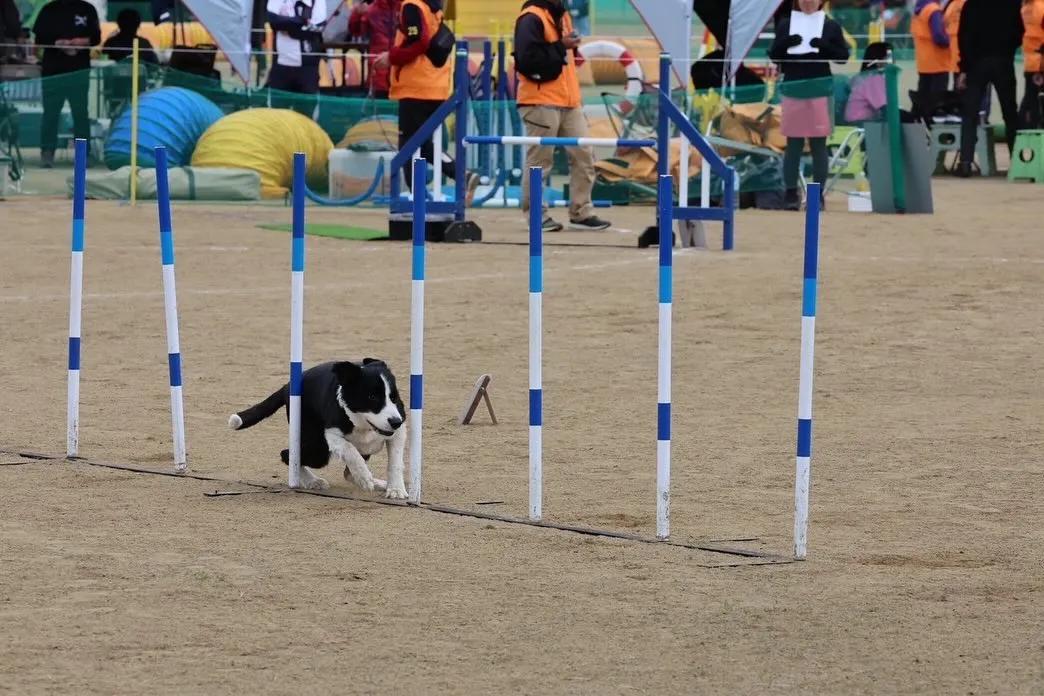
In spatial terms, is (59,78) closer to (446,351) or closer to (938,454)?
(446,351)

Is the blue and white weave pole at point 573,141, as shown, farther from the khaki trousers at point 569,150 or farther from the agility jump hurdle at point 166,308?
the agility jump hurdle at point 166,308

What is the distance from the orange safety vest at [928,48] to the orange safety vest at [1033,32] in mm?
1453

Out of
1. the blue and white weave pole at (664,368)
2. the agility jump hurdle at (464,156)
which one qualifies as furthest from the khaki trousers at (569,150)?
the blue and white weave pole at (664,368)

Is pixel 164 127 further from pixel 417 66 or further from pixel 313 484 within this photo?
pixel 313 484

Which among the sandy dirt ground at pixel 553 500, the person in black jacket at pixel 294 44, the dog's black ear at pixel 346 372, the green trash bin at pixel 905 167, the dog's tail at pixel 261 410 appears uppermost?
the person in black jacket at pixel 294 44

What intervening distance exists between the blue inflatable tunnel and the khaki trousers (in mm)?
4502

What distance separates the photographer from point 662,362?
23.2ft

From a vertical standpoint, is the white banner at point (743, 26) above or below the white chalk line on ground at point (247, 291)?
above

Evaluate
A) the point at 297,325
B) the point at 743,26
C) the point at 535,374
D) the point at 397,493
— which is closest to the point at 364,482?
the point at 397,493

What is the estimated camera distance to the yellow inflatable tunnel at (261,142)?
72.1ft

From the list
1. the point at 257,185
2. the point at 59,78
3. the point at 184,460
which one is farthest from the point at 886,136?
the point at 184,460

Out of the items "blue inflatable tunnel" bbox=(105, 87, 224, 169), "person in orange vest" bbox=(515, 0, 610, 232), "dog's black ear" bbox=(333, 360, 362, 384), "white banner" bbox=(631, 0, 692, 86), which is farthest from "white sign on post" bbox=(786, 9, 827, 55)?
"dog's black ear" bbox=(333, 360, 362, 384)

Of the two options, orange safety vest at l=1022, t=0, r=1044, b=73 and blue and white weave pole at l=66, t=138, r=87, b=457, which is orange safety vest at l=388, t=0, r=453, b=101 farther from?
blue and white weave pole at l=66, t=138, r=87, b=457

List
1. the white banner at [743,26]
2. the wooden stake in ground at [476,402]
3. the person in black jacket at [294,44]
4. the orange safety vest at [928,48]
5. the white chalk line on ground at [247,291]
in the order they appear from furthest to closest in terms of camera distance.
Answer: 1. the orange safety vest at [928,48]
2. the person in black jacket at [294,44]
3. the white banner at [743,26]
4. the white chalk line on ground at [247,291]
5. the wooden stake in ground at [476,402]
